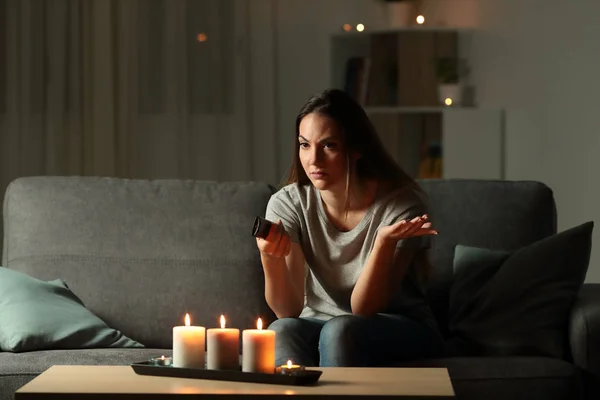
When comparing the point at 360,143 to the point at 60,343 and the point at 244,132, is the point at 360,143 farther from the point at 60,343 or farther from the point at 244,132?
Result: the point at 244,132

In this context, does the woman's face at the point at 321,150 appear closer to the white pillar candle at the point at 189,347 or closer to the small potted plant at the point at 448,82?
the white pillar candle at the point at 189,347

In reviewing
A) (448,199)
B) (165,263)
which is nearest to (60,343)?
(165,263)

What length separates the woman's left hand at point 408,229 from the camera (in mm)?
2377

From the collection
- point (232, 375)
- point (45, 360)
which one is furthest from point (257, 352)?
point (45, 360)

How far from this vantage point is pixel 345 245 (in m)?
2.68

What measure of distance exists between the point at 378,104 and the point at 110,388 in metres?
3.50

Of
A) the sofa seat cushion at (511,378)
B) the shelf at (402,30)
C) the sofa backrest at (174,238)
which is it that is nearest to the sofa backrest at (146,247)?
the sofa backrest at (174,238)

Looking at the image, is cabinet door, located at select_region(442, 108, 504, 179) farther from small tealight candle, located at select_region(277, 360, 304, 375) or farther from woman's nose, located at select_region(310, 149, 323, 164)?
small tealight candle, located at select_region(277, 360, 304, 375)

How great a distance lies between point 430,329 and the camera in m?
2.66

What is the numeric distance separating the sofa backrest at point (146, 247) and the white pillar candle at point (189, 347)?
3.14 feet

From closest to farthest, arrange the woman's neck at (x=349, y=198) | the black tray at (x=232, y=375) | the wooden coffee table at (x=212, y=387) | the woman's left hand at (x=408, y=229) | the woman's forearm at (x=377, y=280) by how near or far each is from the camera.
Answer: the wooden coffee table at (x=212, y=387)
the black tray at (x=232, y=375)
the woman's left hand at (x=408, y=229)
the woman's forearm at (x=377, y=280)
the woman's neck at (x=349, y=198)

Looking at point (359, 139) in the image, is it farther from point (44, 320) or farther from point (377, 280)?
point (44, 320)

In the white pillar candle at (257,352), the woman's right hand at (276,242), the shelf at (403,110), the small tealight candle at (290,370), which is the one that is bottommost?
the small tealight candle at (290,370)

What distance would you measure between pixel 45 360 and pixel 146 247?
52 centimetres
